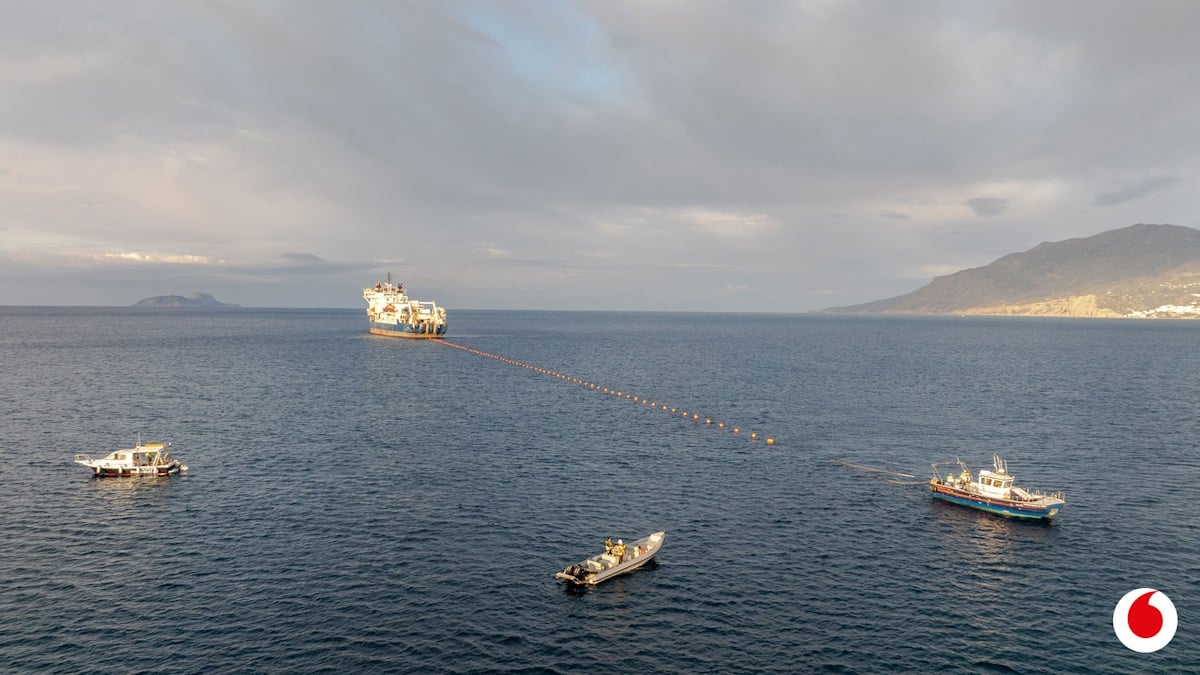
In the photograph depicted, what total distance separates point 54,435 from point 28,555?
5861 cm

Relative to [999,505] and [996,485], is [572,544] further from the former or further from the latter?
[996,485]

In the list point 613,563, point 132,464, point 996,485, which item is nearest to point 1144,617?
point 996,485

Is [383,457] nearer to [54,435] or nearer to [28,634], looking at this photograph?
[28,634]

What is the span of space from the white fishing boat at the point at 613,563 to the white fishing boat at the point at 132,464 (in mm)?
60199

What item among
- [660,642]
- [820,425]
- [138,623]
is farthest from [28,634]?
[820,425]

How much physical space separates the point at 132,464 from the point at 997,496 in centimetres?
10606

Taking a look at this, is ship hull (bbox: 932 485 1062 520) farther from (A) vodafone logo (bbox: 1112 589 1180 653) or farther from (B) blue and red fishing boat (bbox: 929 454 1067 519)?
(A) vodafone logo (bbox: 1112 589 1180 653)

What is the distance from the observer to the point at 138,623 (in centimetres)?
4784

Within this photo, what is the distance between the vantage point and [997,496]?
74.2m

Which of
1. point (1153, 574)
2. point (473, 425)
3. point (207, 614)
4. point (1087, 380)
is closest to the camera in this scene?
point (207, 614)

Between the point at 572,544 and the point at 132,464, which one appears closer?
the point at 572,544

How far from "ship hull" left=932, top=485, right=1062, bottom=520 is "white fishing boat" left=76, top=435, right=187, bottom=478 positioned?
9736 cm

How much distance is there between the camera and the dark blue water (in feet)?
151

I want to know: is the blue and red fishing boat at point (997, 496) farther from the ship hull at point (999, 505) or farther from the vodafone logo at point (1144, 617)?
the vodafone logo at point (1144, 617)
